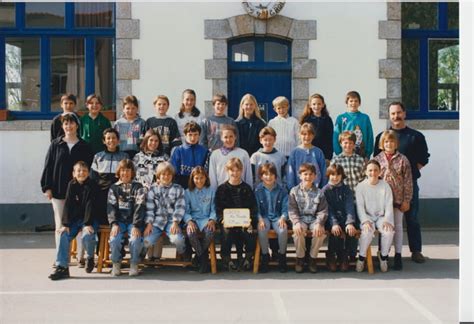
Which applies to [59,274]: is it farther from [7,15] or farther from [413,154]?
[7,15]

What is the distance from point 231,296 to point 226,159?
6.87ft

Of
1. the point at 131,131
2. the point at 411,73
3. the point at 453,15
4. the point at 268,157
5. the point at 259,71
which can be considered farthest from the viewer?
the point at 453,15

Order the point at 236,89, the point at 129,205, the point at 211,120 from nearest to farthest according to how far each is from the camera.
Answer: the point at 129,205
the point at 211,120
the point at 236,89

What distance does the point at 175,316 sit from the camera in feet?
21.0

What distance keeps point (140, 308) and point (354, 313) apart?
188cm

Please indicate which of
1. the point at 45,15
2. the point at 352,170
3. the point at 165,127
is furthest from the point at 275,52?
the point at 45,15

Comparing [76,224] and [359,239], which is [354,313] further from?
[76,224]

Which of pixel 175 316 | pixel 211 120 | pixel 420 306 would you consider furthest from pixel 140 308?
pixel 211 120

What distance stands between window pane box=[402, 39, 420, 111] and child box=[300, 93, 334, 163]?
3103 millimetres

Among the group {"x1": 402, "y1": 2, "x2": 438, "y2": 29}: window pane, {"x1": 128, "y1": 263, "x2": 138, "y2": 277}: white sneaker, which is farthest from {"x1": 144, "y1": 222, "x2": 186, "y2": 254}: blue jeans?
{"x1": 402, "y1": 2, "x2": 438, "y2": 29}: window pane

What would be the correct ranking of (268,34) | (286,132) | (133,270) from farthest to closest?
(268,34)
(286,132)
(133,270)

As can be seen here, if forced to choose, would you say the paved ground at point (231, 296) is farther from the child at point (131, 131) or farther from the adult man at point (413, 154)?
the child at point (131, 131)

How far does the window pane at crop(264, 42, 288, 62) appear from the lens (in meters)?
11.7

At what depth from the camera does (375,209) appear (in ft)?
28.2
